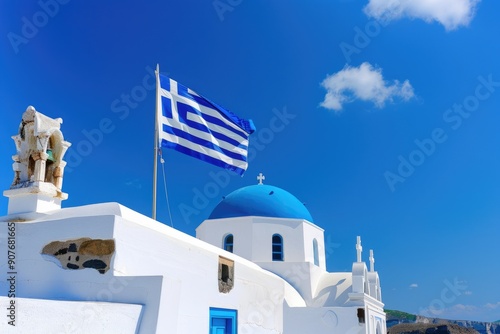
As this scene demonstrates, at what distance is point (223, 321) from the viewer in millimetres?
Answer: 6551

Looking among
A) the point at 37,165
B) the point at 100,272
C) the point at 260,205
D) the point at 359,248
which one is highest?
the point at 260,205

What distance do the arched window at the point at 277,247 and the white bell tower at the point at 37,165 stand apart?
9144mm

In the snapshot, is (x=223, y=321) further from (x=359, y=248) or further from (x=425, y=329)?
(x=425, y=329)

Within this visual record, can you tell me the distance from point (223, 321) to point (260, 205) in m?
8.08

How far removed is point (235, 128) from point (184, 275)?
4424mm

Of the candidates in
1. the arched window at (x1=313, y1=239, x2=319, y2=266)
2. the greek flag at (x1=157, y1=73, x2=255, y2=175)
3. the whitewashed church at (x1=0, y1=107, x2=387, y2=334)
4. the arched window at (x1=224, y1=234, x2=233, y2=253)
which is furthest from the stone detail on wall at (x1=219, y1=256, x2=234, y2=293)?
the arched window at (x1=313, y1=239, x2=319, y2=266)

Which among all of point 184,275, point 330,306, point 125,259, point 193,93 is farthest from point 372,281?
point 125,259

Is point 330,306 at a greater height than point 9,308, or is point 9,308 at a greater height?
point 330,306

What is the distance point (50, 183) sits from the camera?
18.5 ft

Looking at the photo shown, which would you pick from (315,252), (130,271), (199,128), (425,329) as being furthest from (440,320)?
(130,271)

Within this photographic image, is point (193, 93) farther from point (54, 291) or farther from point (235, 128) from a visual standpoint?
point (54, 291)

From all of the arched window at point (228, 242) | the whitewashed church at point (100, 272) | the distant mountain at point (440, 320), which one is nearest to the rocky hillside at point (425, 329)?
the distant mountain at point (440, 320)

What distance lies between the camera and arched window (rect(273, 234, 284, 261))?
14.2 meters

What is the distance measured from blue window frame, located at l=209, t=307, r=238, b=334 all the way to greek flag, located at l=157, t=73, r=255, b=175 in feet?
9.54
